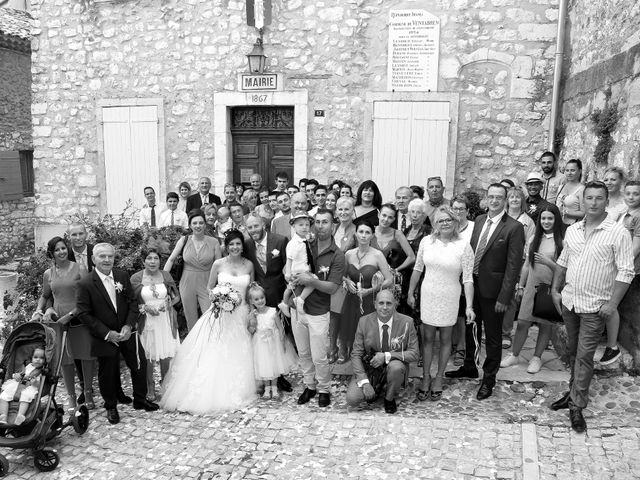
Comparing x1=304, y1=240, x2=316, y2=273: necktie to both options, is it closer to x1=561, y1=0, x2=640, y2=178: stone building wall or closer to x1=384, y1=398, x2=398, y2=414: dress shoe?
x1=384, y1=398, x2=398, y2=414: dress shoe

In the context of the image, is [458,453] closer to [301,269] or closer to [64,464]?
[301,269]

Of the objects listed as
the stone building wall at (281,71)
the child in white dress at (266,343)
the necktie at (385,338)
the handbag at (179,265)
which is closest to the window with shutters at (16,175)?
the stone building wall at (281,71)

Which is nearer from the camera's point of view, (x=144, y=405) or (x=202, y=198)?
(x=144, y=405)

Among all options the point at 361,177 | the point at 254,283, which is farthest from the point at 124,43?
the point at 254,283

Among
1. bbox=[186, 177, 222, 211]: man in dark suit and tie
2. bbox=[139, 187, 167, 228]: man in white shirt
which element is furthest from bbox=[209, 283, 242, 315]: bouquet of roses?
bbox=[139, 187, 167, 228]: man in white shirt

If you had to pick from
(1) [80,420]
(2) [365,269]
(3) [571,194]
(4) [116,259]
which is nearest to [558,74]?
(3) [571,194]

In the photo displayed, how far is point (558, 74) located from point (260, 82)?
4574 millimetres

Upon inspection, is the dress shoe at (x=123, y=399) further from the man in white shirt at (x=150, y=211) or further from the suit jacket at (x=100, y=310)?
the man in white shirt at (x=150, y=211)

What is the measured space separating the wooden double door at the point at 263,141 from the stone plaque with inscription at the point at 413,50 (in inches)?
76.4

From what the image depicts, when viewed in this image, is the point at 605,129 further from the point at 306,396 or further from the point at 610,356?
the point at 306,396

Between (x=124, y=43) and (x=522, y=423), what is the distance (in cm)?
866

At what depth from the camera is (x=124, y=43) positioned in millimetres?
9227

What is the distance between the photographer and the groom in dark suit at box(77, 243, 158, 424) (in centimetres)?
442

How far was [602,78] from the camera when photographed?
6.08m
